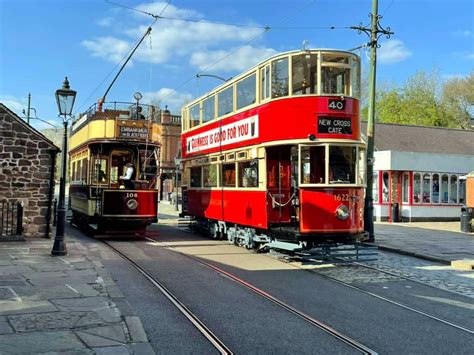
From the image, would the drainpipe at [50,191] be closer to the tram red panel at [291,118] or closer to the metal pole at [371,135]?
the tram red panel at [291,118]

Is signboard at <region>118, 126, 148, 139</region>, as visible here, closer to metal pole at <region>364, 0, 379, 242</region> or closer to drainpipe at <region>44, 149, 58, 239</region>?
drainpipe at <region>44, 149, 58, 239</region>

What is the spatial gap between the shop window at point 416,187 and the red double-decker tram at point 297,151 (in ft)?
48.9

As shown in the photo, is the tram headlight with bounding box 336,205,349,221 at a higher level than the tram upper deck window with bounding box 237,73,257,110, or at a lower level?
lower

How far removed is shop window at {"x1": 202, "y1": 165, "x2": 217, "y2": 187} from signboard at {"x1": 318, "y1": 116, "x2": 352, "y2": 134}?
559 centimetres

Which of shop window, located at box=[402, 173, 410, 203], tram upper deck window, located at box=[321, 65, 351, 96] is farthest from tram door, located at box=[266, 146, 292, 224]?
shop window, located at box=[402, 173, 410, 203]

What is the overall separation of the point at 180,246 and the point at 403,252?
6.39 meters

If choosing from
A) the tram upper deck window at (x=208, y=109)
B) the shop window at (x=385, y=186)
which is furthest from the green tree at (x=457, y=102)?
the tram upper deck window at (x=208, y=109)

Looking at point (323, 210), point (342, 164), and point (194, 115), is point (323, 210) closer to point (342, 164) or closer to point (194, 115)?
point (342, 164)

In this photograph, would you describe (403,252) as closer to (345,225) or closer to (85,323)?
(345,225)

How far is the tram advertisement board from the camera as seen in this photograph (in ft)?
44.5

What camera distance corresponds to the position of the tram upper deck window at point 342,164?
11680 mm

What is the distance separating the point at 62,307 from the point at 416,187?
2338cm

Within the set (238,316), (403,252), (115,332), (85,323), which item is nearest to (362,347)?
(238,316)

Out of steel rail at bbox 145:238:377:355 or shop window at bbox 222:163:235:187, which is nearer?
steel rail at bbox 145:238:377:355
